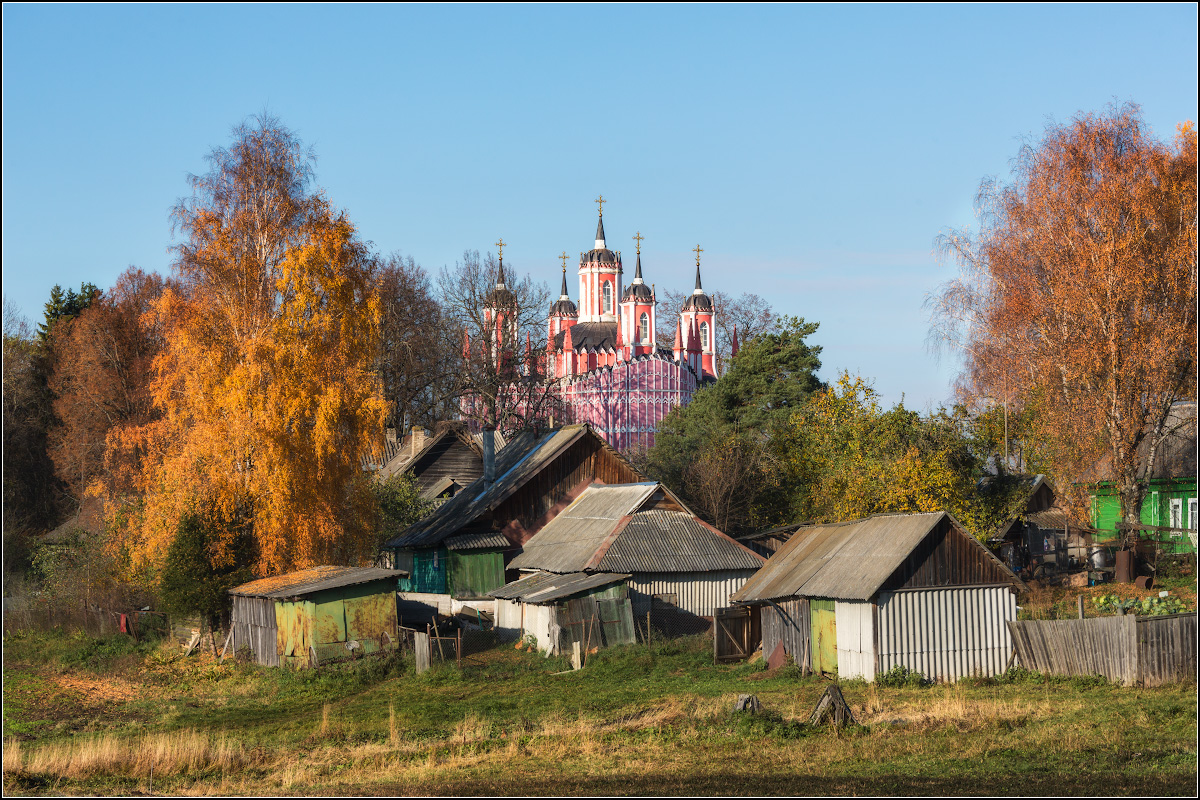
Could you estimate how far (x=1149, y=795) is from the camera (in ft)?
44.2

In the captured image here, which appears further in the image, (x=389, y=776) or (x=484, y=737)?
(x=484, y=737)

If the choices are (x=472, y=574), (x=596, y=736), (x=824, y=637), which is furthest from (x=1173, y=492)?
(x=596, y=736)

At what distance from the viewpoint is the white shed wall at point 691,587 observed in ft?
106

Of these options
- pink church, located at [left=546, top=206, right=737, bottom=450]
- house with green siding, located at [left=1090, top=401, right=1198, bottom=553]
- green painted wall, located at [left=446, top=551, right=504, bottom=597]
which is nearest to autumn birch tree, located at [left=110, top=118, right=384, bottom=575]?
green painted wall, located at [left=446, top=551, right=504, bottom=597]

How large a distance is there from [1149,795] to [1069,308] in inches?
859

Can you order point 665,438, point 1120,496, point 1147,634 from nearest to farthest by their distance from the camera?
point 1147,634 < point 1120,496 < point 665,438

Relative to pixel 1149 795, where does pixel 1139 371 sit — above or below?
above

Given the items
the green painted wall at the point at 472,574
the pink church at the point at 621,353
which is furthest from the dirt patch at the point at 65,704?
the pink church at the point at 621,353

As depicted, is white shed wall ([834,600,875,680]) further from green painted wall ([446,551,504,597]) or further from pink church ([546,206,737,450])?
pink church ([546,206,737,450])

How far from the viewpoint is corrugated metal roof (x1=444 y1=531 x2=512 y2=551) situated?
124ft

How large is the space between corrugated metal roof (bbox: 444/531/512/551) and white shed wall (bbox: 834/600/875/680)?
15.7 meters

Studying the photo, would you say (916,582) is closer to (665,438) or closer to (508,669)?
(508,669)

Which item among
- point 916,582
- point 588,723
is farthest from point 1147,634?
point 588,723

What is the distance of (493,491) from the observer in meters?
39.9
